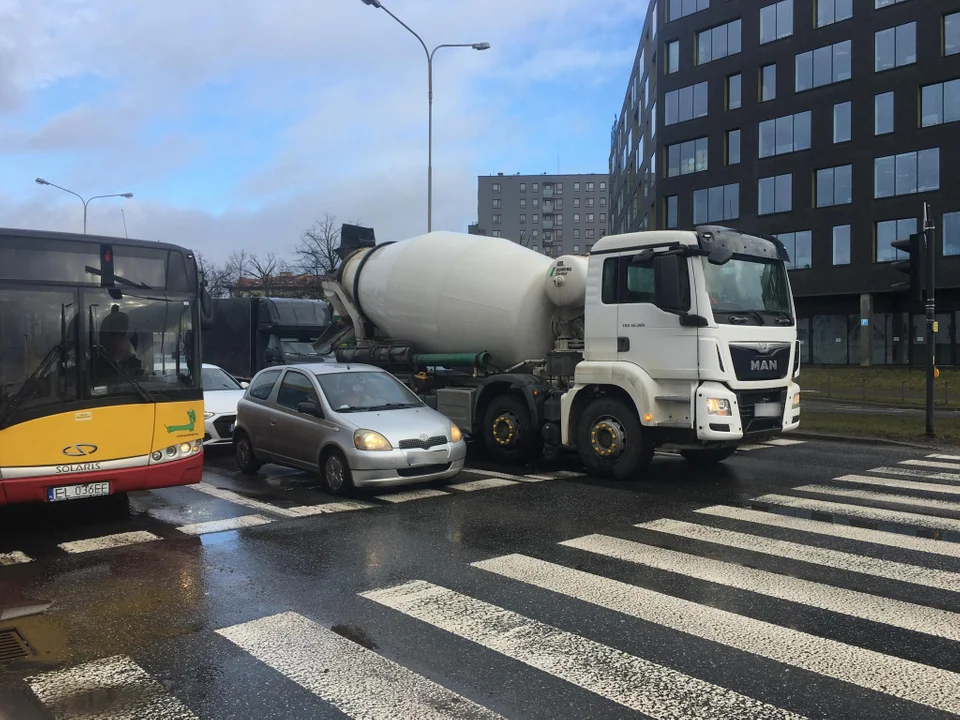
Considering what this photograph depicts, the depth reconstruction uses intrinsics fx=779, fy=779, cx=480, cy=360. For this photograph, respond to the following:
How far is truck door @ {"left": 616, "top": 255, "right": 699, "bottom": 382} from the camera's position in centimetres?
914

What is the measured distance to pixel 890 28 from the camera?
121 feet

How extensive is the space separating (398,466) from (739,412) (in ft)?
13.2

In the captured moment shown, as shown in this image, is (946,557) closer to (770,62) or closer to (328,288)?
(328,288)

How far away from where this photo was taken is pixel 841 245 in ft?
129

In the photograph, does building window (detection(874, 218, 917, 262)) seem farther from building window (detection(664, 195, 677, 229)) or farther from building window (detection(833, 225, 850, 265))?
building window (detection(664, 195, 677, 229))

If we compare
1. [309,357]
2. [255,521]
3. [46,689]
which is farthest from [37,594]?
[309,357]

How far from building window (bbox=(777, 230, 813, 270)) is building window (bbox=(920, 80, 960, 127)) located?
7.34 metres

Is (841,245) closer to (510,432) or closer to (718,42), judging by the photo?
(718,42)

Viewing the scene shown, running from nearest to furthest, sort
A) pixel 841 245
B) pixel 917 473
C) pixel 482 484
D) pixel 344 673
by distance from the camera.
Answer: pixel 344 673 → pixel 482 484 → pixel 917 473 → pixel 841 245

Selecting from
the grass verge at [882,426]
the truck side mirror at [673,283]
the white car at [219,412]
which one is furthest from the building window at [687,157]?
the truck side mirror at [673,283]

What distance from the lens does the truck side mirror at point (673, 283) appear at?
9.09 meters

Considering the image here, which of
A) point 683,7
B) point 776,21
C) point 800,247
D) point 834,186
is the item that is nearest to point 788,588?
point 834,186

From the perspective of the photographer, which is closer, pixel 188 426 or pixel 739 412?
pixel 188 426

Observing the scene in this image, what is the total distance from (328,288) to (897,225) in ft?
106
